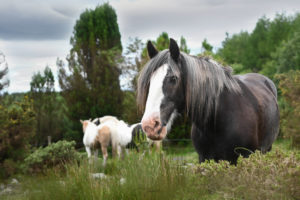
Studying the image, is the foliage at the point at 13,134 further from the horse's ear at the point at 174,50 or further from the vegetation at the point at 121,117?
the horse's ear at the point at 174,50

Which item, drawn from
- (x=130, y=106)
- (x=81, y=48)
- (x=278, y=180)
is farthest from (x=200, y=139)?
(x=81, y=48)

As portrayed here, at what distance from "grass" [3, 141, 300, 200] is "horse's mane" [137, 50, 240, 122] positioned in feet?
1.90

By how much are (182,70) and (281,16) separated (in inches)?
1324

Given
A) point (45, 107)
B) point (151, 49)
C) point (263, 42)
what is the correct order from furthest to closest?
point (263, 42) < point (45, 107) < point (151, 49)

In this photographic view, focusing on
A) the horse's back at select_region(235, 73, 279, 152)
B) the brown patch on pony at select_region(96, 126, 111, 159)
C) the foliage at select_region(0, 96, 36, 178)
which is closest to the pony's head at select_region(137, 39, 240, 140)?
the horse's back at select_region(235, 73, 279, 152)

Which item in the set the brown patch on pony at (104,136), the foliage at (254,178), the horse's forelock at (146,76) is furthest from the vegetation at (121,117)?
the brown patch on pony at (104,136)

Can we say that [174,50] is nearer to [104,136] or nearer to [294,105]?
[104,136]

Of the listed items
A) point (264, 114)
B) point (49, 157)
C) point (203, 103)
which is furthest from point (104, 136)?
point (203, 103)

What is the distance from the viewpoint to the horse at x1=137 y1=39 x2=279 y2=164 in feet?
9.18

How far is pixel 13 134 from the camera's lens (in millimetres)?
10070

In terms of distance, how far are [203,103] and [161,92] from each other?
0.60m

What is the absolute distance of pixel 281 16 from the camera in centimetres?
3266

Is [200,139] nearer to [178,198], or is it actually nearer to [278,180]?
[178,198]

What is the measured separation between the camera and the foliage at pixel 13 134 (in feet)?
31.4
